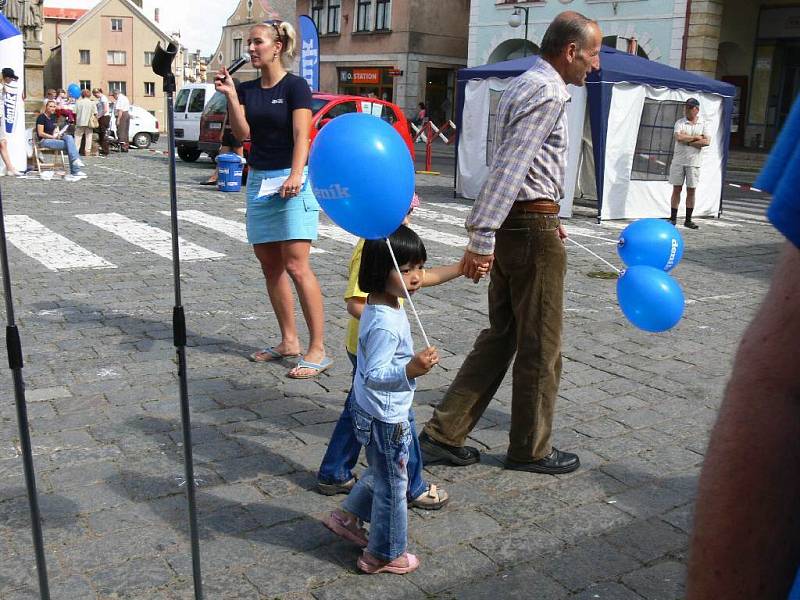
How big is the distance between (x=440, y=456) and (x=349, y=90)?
145ft

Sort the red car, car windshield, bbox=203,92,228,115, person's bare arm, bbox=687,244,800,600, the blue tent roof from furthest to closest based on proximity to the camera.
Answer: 1. car windshield, bbox=203,92,228,115
2. the red car
3. the blue tent roof
4. person's bare arm, bbox=687,244,800,600

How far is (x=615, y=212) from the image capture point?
46.2ft

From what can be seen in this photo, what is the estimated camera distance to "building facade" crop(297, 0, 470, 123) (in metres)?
42.7

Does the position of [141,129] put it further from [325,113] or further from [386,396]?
[386,396]

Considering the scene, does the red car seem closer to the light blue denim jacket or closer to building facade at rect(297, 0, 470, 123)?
the light blue denim jacket

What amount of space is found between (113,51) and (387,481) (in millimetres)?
76894

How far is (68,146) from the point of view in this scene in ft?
55.8

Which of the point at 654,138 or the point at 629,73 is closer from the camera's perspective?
the point at 629,73

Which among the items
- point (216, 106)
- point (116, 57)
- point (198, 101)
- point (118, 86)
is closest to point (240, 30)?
point (116, 57)

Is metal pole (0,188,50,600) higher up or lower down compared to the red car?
lower down

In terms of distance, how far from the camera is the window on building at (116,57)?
72.4 m

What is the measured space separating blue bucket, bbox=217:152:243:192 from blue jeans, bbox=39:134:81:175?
3.32 m

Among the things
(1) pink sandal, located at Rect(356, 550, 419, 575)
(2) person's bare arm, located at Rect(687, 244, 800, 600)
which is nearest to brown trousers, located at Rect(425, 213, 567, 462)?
(1) pink sandal, located at Rect(356, 550, 419, 575)

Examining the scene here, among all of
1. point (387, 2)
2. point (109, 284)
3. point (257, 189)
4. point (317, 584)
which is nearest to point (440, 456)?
point (317, 584)
